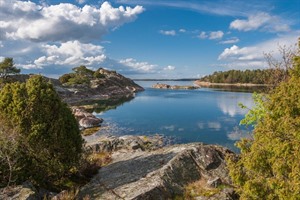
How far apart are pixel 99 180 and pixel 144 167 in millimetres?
3140

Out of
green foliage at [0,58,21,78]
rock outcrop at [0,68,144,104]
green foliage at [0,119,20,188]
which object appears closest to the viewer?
green foliage at [0,119,20,188]

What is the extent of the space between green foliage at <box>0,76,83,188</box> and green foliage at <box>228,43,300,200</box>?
1117 centimetres

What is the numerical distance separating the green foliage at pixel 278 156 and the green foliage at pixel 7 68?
111 metres

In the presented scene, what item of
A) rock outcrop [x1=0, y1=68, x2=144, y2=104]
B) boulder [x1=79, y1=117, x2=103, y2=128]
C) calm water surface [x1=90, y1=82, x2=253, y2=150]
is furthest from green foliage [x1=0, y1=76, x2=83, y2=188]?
rock outcrop [x1=0, y1=68, x2=144, y2=104]

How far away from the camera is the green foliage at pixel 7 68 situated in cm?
10594

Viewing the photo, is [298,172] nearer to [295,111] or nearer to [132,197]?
[295,111]

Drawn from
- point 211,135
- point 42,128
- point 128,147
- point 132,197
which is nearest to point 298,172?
point 132,197

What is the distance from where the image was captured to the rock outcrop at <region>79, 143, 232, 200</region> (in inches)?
656

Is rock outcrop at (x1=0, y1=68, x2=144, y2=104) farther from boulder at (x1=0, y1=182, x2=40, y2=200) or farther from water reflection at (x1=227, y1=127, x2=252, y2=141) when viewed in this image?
boulder at (x1=0, y1=182, x2=40, y2=200)

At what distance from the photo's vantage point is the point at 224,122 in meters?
63.8

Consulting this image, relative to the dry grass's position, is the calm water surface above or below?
below

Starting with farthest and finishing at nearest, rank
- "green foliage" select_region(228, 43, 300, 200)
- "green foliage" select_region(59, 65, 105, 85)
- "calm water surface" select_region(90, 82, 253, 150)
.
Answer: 1. "green foliage" select_region(59, 65, 105, 85)
2. "calm water surface" select_region(90, 82, 253, 150)
3. "green foliage" select_region(228, 43, 300, 200)

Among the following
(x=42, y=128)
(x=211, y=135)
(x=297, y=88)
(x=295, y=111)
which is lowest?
(x=211, y=135)

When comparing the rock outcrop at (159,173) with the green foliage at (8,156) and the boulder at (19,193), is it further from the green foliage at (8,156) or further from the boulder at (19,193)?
the green foliage at (8,156)
